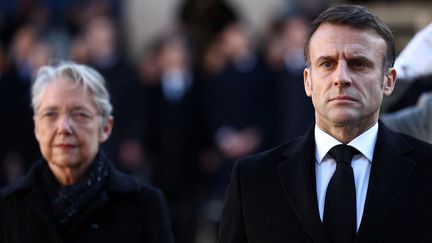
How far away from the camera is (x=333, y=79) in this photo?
4.16 meters

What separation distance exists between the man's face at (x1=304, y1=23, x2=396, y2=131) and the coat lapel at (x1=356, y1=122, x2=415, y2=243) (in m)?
0.11

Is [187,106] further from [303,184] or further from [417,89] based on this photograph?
[303,184]

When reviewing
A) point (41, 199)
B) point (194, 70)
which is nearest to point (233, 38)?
point (194, 70)

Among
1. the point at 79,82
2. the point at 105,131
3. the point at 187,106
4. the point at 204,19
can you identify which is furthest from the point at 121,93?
the point at 79,82

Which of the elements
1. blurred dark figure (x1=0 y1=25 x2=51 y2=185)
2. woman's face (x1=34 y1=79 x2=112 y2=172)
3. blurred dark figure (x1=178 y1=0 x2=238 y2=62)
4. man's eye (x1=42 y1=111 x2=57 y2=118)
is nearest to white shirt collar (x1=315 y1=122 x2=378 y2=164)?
woman's face (x1=34 y1=79 x2=112 y2=172)

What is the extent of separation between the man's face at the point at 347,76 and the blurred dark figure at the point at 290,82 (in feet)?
16.5

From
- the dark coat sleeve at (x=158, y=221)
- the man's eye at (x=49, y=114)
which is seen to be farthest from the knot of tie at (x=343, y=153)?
the man's eye at (x=49, y=114)

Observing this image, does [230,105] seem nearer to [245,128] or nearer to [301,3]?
[245,128]

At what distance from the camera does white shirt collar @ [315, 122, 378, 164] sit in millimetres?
4238

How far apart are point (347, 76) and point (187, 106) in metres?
5.77

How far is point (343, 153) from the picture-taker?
4.20 meters

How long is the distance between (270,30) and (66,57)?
2.03 meters

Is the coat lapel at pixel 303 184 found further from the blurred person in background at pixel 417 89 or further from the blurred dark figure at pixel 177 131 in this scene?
the blurred dark figure at pixel 177 131

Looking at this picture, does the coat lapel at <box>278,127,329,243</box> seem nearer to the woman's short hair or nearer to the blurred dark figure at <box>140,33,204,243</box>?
the woman's short hair
